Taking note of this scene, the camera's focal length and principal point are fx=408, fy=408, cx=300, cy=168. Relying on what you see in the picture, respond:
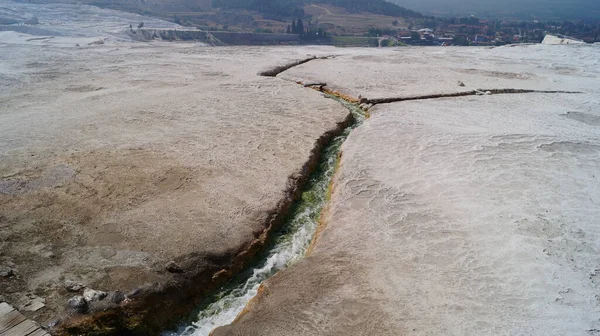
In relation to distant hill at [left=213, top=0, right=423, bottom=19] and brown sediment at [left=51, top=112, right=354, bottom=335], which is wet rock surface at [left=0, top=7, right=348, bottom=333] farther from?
distant hill at [left=213, top=0, right=423, bottom=19]

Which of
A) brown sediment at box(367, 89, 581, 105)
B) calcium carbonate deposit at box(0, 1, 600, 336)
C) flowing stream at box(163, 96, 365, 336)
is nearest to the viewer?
calcium carbonate deposit at box(0, 1, 600, 336)

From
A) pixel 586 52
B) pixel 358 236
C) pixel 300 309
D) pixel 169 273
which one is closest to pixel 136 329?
pixel 169 273

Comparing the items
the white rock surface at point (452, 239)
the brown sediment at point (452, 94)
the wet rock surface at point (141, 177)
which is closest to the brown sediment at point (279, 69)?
the wet rock surface at point (141, 177)

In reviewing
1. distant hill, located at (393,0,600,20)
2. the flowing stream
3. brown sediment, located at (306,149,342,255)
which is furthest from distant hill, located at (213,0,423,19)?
the flowing stream

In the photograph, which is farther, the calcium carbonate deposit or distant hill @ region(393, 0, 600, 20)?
distant hill @ region(393, 0, 600, 20)

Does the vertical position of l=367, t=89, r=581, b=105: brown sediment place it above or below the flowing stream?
above

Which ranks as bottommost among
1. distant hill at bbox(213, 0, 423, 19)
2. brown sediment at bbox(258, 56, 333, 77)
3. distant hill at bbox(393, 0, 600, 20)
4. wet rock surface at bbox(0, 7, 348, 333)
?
wet rock surface at bbox(0, 7, 348, 333)

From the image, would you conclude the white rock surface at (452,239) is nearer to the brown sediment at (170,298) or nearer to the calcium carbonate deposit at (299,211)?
the calcium carbonate deposit at (299,211)

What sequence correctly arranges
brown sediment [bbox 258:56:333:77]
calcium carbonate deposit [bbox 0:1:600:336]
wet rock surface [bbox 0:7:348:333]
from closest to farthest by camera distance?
calcium carbonate deposit [bbox 0:1:600:336]
wet rock surface [bbox 0:7:348:333]
brown sediment [bbox 258:56:333:77]
